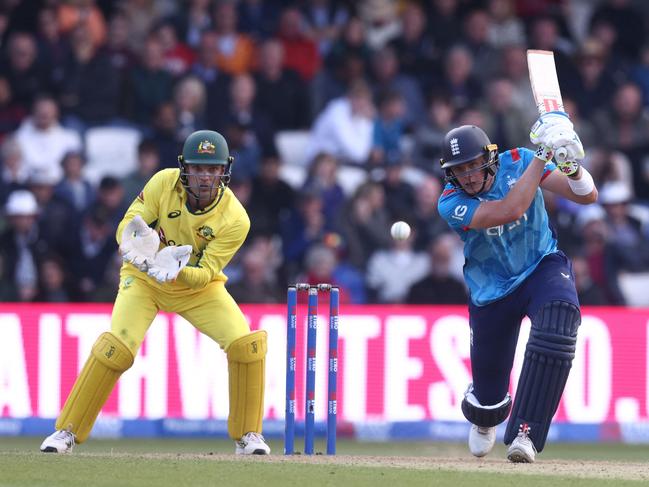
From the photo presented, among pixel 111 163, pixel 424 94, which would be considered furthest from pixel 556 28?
pixel 111 163

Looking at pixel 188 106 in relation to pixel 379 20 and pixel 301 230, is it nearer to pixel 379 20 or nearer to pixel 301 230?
pixel 301 230

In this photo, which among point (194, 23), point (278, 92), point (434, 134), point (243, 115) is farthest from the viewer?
point (194, 23)

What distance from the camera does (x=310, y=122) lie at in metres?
15.4

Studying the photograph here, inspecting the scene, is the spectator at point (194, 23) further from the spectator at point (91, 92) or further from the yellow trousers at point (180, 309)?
the yellow trousers at point (180, 309)

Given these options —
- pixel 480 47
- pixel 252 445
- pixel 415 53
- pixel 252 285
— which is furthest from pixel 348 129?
pixel 252 445

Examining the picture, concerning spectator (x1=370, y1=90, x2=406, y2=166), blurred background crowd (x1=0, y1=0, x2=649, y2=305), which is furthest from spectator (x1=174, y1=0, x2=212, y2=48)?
spectator (x1=370, y1=90, x2=406, y2=166)

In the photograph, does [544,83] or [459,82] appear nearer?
[544,83]

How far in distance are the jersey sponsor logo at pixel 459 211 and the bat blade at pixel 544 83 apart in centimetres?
71

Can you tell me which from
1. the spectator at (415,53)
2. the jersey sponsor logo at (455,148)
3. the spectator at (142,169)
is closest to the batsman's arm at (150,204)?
the jersey sponsor logo at (455,148)

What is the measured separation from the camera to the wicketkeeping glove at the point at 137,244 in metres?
8.73

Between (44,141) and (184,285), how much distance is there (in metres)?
5.60

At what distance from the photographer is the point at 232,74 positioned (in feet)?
49.4

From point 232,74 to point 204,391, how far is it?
14.1 feet

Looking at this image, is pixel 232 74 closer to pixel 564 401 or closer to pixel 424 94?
pixel 424 94
